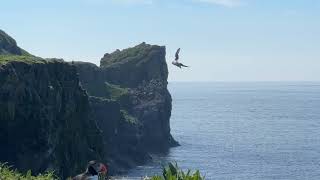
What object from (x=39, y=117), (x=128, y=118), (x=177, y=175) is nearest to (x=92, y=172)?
(x=177, y=175)

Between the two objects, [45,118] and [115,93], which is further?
[115,93]

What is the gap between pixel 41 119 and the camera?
88812mm

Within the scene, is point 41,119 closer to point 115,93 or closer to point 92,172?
point 92,172

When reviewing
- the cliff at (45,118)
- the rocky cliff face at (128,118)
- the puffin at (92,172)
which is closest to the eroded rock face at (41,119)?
the cliff at (45,118)

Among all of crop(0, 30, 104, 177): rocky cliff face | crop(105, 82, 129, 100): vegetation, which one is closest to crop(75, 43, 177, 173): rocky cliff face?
crop(105, 82, 129, 100): vegetation

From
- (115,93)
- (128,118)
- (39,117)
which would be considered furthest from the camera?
(115,93)

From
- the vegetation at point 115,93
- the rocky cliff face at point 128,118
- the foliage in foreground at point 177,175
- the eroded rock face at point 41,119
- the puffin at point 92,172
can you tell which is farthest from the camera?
the vegetation at point 115,93

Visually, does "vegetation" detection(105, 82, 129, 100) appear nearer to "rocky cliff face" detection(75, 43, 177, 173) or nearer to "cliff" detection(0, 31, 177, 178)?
"rocky cliff face" detection(75, 43, 177, 173)

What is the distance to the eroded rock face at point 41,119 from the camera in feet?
276

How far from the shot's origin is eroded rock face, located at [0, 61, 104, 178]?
8400 centimetres

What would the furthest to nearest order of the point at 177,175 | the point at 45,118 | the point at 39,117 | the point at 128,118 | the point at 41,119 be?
the point at 128,118, the point at 45,118, the point at 41,119, the point at 39,117, the point at 177,175

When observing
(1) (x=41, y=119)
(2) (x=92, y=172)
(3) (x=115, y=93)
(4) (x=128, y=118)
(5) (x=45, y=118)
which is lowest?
(4) (x=128, y=118)

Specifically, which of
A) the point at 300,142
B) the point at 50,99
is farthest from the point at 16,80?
the point at 300,142

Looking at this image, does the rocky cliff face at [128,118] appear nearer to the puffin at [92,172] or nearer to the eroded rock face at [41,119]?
A: the eroded rock face at [41,119]
